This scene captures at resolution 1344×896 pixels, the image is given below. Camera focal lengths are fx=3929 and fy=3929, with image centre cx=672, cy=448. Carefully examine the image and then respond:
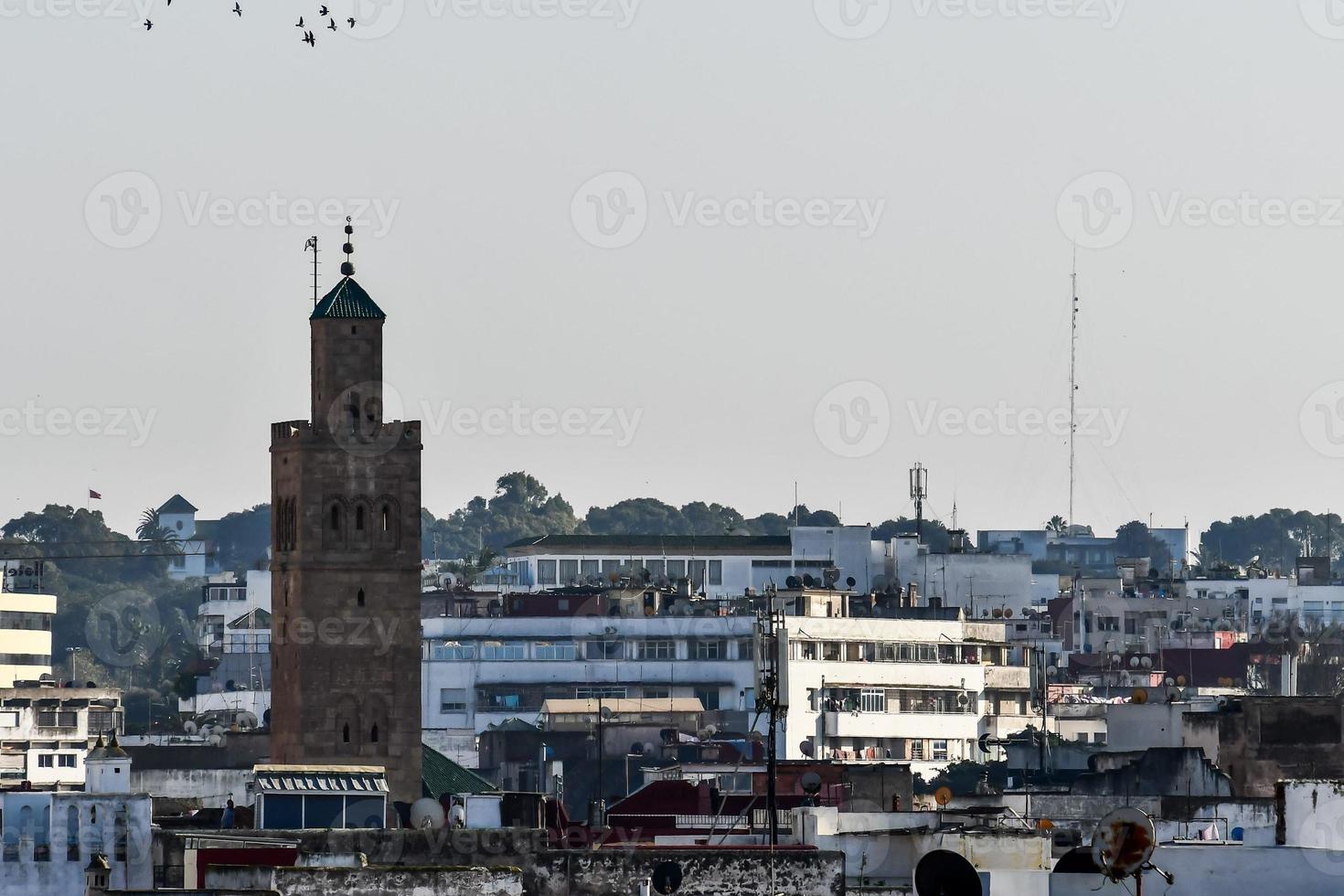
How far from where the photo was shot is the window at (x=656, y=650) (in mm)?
166000

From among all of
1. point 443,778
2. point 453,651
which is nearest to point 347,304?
point 443,778

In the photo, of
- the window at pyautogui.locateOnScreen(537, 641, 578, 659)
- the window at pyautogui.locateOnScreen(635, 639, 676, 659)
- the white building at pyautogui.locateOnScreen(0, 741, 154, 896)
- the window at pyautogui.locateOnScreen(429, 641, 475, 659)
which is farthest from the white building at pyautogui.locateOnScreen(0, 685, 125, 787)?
the white building at pyautogui.locateOnScreen(0, 741, 154, 896)

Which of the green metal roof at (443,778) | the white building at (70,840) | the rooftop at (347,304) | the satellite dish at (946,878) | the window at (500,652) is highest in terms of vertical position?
the rooftop at (347,304)

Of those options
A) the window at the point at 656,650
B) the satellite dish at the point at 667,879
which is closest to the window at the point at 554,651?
the window at the point at 656,650

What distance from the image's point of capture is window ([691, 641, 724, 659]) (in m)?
165

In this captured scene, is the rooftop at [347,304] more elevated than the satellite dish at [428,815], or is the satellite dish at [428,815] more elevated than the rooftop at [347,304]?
the rooftop at [347,304]

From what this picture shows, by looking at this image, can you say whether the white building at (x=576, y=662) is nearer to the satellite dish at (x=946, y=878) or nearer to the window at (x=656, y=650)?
the window at (x=656, y=650)

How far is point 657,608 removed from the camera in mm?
171375

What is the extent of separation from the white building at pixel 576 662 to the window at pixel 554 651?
0.04 m

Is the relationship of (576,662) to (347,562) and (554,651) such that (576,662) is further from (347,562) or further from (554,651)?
(347,562)

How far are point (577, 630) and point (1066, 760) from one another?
220 feet

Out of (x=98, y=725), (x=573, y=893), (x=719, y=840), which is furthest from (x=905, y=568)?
(x=573, y=893)

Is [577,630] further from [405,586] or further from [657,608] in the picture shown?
[405,586]

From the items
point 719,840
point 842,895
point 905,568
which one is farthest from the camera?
point 905,568
